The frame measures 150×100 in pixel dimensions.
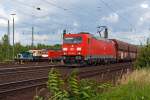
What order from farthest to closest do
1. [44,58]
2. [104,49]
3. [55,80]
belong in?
[44,58]
[104,49]
[55,80]

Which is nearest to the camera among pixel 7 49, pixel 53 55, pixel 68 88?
pixel 68 88

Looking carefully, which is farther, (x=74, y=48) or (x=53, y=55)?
(x=53, y=55)

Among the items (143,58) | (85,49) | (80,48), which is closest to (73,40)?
(80,48)

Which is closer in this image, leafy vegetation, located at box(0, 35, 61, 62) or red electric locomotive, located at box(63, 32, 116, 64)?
red electric locomotive, located at box(63, 32, 116, 64)

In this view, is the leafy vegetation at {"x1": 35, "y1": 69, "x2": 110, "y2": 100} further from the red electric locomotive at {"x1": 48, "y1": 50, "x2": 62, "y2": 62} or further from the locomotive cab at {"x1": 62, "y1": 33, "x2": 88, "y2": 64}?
the red electric locomotive at {"x1": 48, "y1": 50, "x2": 62, "y2": 62}

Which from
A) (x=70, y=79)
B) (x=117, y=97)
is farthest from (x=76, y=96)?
(x=117, y=97)

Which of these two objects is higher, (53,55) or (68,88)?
(53,55)

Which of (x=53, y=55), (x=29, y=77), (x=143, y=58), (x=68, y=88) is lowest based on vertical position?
(x=29, y=77)

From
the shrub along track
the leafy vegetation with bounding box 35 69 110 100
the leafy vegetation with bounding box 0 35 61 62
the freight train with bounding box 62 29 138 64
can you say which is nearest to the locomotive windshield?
→ the freight train with bounding box 62 29 138 64

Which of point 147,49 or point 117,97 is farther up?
point 147,49

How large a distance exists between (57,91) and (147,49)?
1495 cm

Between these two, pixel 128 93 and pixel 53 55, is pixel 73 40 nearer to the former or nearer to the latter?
pixel 128 93

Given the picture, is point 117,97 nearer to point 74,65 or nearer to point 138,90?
point 138,90

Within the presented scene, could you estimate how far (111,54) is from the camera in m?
53.5
